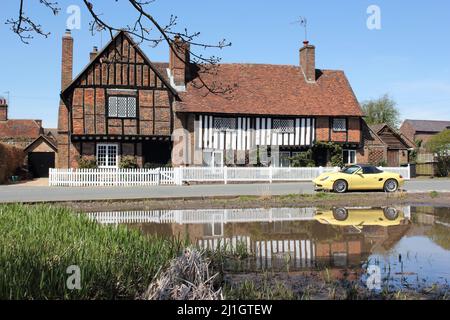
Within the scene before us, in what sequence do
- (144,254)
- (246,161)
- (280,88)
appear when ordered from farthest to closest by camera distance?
(280,88)
(246,161)
(144,254)

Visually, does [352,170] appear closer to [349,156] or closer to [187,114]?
[187,114]

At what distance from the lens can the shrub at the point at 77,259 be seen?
4430 mm

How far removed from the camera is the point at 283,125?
3181cm

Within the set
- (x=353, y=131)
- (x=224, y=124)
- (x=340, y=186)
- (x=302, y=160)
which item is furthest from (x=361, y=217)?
(x=353, y=131)

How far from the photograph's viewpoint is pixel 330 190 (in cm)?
2056

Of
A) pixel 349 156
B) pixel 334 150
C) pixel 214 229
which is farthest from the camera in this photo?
pixel 349 156

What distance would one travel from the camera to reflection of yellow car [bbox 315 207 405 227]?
38.0 feet

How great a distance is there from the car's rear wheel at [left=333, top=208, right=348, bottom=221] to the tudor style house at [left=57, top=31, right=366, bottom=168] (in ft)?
46.9

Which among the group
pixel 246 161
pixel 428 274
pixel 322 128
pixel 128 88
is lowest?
pixel 428 274

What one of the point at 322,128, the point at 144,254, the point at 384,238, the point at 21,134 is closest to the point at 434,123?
the point at 322,128

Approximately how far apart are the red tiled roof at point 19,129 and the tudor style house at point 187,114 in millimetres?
16392

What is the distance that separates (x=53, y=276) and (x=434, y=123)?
78860 millimetres

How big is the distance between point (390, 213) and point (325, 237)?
5301 mm
